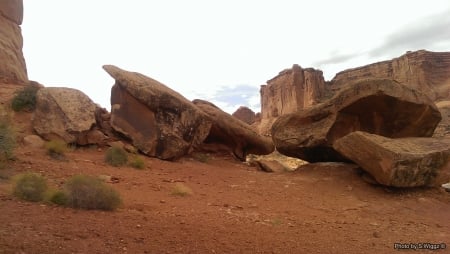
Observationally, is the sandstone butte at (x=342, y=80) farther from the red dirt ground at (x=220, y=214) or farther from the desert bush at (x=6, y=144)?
the desert bush at (x=6, y=144)

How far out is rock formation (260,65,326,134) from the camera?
65438mm

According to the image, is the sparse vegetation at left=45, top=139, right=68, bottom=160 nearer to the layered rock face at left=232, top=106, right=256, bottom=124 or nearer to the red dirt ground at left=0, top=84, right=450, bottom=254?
the red dirt ground at left=0, top=84, right=450, bottom=254

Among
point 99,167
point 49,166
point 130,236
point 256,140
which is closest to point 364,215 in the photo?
point 130,236

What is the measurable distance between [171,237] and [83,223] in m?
1.25

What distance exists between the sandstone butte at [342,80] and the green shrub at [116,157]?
31755 mm

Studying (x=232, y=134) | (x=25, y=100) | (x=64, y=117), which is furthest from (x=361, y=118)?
(x=25, y=100)

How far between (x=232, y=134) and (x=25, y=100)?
818 cm

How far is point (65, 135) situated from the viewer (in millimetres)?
12492

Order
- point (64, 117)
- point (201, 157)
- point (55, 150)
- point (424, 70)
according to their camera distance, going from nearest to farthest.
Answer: point (55, 150)
point (64, 117)
point (201, 157)
point (424, 70)

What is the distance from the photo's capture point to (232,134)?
17.0 metres

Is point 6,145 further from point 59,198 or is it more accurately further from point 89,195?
point 89,195

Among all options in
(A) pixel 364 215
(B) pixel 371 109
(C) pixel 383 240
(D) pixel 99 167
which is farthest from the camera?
(B) pixel 371 109

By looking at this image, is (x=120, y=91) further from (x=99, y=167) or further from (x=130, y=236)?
(x=130, y=236)

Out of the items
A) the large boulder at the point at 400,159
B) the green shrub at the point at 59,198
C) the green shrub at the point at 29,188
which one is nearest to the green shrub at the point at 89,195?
the green shrub at the point at 59,198
